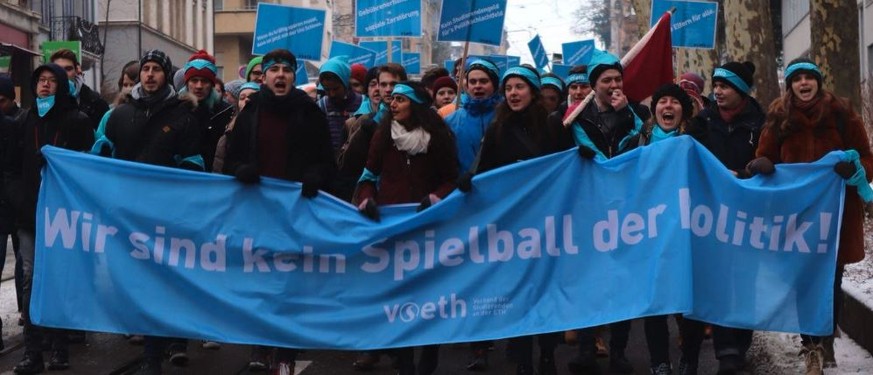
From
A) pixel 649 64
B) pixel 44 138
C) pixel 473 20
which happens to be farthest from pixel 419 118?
pixel 473 20

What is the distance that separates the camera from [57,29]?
46.0 m

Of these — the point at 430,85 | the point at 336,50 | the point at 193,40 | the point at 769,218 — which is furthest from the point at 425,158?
the point at 193,40

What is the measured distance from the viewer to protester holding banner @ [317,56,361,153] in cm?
1100

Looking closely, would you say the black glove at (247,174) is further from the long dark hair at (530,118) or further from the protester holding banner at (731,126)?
the protester holding banner at (731,126)

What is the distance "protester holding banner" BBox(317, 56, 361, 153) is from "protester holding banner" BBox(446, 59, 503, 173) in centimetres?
194

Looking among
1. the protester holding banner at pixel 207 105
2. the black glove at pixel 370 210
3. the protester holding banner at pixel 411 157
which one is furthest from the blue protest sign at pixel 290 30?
the black glove at pixel 370 210

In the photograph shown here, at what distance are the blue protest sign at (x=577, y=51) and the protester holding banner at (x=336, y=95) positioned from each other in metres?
16.9

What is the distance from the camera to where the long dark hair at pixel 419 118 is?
8320 mm

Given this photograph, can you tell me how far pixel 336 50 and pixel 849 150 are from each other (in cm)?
1350

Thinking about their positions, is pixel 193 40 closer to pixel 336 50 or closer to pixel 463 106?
pixel 336 50

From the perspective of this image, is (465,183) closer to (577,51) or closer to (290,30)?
(290,30)

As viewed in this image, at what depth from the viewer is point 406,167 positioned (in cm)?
841

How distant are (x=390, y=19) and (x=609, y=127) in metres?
9.89

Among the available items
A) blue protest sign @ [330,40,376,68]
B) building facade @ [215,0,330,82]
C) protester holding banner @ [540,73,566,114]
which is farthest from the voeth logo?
building facade @ [215,0,330,82]
